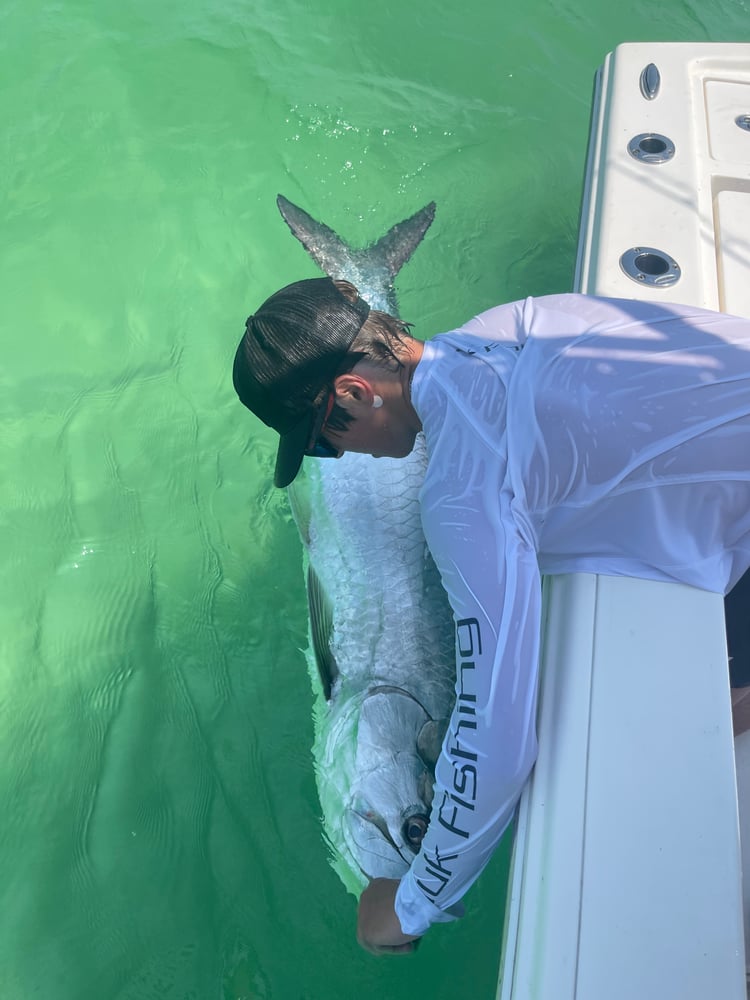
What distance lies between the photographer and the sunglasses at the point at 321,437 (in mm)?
1817

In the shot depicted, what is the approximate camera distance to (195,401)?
3.44 meters

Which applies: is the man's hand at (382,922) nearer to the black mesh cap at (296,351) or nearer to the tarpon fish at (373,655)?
the tarpon fish at (373,655)

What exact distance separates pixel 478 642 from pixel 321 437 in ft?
2.02

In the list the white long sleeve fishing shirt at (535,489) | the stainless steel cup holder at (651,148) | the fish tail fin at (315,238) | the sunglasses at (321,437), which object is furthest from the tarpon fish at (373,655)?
the stainless steel cup holder at (651,148)

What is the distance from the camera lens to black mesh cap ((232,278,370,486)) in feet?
5.76

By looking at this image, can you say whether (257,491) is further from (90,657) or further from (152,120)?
(152,120)

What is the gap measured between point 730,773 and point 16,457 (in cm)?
278

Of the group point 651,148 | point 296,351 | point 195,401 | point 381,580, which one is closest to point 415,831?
point 381,580

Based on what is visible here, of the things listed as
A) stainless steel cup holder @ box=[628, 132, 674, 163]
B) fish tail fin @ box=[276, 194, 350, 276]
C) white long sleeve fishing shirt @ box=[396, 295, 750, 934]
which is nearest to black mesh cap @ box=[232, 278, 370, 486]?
white long sleeve fishing shirt @ box=[396, 295, 750, 934]

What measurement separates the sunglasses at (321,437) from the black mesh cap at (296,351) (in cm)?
1

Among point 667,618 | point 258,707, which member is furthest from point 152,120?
point 667,618

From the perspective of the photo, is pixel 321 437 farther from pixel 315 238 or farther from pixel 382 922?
pixel 315 238

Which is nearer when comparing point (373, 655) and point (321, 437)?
point (321, 437)

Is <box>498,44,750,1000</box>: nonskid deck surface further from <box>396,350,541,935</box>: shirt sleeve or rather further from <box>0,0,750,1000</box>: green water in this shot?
<box>0,0,750,1000</box>: green water
